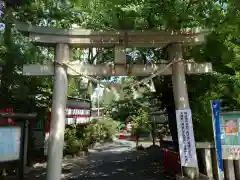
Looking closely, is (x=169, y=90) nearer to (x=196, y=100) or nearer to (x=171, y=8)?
(x=196, y=100)

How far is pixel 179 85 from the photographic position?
21.2 ft

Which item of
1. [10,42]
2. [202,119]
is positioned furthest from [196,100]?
[10,42]

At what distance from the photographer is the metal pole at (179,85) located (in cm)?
616

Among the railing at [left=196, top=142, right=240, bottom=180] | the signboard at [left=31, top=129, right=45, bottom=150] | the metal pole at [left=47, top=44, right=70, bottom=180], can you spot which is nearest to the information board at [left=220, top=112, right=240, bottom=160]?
the railing at [left=196, top=142, right=240, bottom=180]

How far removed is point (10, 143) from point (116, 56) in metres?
3.34

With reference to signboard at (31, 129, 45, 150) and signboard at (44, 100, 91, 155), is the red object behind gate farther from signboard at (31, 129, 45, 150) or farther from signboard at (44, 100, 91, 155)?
signboard at (31, 129, 45, 150)

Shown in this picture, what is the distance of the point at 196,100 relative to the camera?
25.0 feet

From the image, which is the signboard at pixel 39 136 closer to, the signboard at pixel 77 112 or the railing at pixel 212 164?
the signboard at pixel 77 112

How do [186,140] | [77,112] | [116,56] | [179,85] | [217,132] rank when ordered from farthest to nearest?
[77,112]
[116,56]
[179,85]
[186,140]
[217,132]

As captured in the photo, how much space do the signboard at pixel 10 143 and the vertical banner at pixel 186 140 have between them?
3.99 meters

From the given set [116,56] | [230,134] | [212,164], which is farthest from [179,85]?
[212,164]

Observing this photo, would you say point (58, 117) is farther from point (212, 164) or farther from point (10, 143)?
point (212, 164)

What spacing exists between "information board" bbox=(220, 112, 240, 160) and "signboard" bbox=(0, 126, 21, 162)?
4.90 m

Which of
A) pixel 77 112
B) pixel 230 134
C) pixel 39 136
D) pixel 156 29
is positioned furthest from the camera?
pixel 77 112
